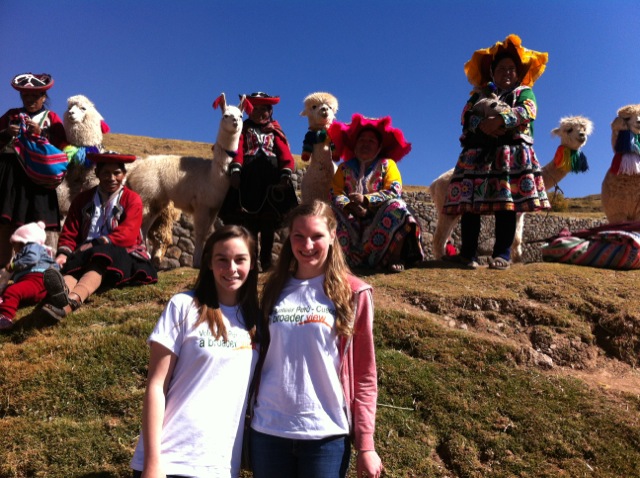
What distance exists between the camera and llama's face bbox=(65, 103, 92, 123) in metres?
5.40

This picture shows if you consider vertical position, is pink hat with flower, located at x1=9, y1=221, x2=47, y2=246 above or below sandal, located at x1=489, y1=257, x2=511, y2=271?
below

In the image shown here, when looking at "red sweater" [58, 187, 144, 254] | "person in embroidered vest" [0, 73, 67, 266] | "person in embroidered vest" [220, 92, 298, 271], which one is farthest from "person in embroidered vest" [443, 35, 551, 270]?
"person in embroidered vest" [0, 73, 67, 266]

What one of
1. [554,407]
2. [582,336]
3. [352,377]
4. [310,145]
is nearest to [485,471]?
[554,407]

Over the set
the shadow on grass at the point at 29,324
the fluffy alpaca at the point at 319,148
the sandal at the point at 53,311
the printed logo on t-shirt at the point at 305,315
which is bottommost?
the shadow on grass at the point at 29,324

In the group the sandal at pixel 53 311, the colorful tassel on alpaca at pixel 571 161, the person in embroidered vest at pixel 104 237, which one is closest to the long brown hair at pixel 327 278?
the sandal at pixel 53 311

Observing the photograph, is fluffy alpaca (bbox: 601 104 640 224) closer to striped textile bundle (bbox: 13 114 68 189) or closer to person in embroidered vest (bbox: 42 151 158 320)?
person in embroidered vest (bbox: 42 151 158 320)

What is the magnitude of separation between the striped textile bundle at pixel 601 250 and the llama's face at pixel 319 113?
2832 mm

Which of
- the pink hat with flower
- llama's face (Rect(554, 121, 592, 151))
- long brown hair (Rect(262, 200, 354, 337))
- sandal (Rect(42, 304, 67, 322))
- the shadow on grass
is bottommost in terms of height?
the shadow on grass

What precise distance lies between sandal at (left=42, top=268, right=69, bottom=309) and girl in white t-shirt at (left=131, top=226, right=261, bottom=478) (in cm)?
195

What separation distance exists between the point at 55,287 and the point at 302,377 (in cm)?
241

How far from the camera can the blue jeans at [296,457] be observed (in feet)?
5.53

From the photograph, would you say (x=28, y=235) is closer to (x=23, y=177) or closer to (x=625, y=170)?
(x=23, y=177)

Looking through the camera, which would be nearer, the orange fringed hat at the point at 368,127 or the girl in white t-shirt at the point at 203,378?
the girl in white t-shirt at the point at 203,378

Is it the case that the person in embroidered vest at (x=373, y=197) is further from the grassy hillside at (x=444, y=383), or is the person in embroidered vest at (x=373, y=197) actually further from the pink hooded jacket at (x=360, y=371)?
the pink hooded jacket at (x=360, y=371)
